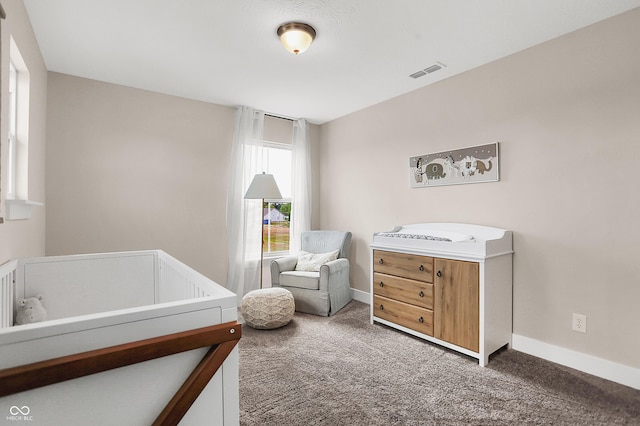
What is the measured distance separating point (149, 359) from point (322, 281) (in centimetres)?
260

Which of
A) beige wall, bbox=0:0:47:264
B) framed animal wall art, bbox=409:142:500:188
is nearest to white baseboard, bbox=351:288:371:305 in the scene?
framed animal wall art, bbox=409:142:500:188

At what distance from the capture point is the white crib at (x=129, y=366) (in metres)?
0.73

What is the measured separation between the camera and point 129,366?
85 cm

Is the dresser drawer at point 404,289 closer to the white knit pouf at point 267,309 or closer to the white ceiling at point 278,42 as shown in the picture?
the white knit pouf at point 267,309

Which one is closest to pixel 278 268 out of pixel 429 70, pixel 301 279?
pixel 301 279

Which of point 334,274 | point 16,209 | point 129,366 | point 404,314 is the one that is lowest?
point 404,314

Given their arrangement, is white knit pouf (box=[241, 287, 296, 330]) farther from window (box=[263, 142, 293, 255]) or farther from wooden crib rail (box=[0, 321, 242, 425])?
wooden crib rail (box=[0, 321, 242, 425])

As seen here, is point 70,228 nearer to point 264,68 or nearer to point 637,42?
point 264,68

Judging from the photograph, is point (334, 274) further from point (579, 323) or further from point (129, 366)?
point (129, 366)

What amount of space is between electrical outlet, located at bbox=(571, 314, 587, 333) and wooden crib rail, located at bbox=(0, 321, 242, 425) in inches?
97.5

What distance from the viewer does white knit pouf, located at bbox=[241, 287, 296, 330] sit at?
2934 millimetres

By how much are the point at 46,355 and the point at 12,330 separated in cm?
9

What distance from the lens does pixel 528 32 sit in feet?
7.52

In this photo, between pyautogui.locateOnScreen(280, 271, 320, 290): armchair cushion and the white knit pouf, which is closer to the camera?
the white knit pouf
